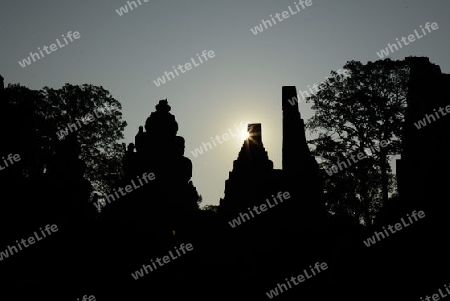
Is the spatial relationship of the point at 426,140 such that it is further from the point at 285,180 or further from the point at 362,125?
the point at 362,125

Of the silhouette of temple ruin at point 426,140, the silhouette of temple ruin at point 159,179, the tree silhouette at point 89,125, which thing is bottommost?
the silhouette of temple ruin at point 426,140

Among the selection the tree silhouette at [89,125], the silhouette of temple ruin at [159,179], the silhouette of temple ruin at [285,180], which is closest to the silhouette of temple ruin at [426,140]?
the silhouette of temple ruin at [285,180]

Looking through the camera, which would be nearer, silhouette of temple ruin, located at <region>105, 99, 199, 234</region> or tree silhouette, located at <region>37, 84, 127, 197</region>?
silhouette of temple ruin, located at <region>105, 99, 199, 234</region>

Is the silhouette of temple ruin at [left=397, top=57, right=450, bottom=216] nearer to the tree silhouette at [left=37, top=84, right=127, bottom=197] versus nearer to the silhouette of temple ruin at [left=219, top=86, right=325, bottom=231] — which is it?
the silhouette of temple ruin at [left=219, top=86, right=325, bottom=231]

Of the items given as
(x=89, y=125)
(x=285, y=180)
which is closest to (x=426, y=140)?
(x=285, y=180)

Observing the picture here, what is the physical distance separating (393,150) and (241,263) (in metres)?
16.2

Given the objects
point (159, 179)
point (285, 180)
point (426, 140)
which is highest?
point (159, 179)

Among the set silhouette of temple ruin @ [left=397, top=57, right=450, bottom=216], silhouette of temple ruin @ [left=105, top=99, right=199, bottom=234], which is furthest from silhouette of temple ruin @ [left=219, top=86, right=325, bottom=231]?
silhouette of temple ruin @ [left=397, top=57, right=450, bottom=216]

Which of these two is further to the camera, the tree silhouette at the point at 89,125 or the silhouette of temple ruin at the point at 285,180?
the tree silhouette at the point at 89,125

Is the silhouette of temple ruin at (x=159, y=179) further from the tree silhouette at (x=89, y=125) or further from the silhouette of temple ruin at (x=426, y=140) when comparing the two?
the tree silhouette at (x=89, y=125)

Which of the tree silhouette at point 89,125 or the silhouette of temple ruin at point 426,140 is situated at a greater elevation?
the tree silhouette at point 89,125

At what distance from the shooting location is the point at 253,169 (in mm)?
10188

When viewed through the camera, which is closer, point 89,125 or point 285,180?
point 285,180

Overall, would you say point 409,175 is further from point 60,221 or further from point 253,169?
point 60,221
